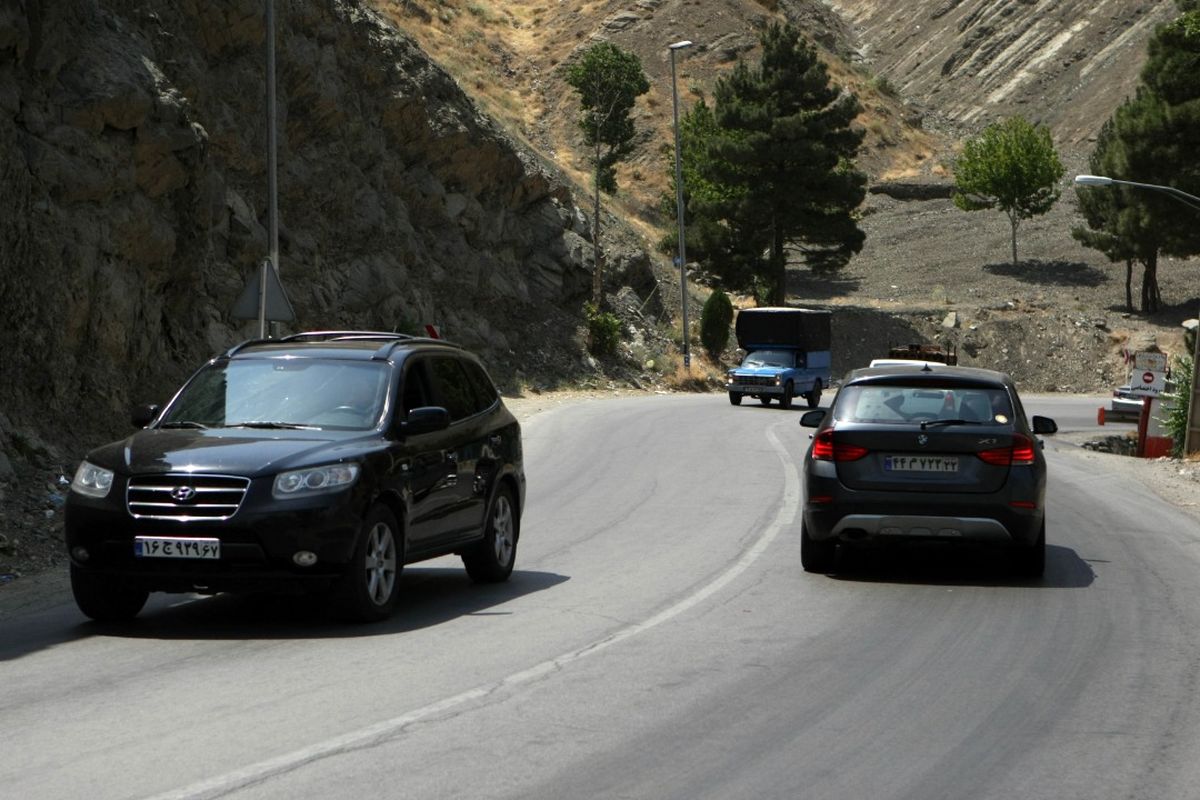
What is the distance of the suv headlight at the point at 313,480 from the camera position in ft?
31.1

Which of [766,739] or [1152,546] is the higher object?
[766,739]

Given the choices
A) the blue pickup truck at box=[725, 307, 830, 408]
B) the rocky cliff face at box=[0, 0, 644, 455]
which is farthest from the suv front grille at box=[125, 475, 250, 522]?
the blue pickup truck at box=[725, 307, 830, 408]

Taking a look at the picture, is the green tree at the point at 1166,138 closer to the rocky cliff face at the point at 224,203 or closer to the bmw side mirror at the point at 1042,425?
the rocky cliff face at the point at 224,203

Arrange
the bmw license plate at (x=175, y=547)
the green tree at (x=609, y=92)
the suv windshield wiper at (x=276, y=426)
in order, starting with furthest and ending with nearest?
the green tree at (x=609, y=92) < the suv windshield wiper at (x=276, y=426) < the bmw license plate at (x=175, y=547)

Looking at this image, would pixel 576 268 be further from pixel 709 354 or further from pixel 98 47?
pixel 98 47

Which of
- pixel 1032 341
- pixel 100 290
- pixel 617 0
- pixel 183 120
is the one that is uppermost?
pixel 617 0

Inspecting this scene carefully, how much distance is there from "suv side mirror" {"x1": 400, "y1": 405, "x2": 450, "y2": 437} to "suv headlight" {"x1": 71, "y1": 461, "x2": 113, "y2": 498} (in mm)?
1887

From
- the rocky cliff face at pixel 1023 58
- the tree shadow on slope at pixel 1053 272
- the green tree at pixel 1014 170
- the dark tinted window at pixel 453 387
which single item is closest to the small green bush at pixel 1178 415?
the dark tinted window at pixel 453 387

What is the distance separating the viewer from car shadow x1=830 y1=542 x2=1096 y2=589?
12.7 metres

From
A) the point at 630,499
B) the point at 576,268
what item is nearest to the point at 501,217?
the point at 576,268

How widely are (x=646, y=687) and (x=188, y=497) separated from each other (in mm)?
3083

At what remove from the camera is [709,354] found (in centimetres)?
6306

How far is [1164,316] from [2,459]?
223 feet

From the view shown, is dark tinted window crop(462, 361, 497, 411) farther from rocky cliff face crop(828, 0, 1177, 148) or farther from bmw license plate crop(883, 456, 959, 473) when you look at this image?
rocky cliff face crop(828, 0, 1177, 148)
